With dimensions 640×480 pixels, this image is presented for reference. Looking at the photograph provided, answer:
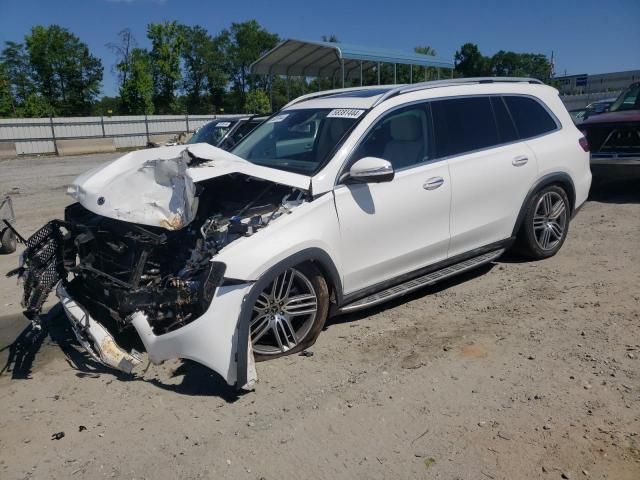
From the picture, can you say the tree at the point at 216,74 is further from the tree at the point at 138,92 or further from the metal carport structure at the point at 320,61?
the metal carport structure at the point at 320,61

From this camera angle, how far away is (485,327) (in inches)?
173

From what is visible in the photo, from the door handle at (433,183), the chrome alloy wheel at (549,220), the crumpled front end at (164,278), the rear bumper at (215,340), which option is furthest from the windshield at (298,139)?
the chrome alloy wheel at (549,220)

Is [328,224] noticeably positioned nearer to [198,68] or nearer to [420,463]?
[420,463]

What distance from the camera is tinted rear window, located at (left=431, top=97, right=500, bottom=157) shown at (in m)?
4.81

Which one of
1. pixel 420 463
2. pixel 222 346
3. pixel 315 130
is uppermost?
pixel 315 130

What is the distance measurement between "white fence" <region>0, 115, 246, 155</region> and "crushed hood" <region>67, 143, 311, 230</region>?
24.7m

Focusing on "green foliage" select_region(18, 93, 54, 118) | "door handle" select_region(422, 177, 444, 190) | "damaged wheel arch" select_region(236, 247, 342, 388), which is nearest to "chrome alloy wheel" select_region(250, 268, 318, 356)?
"damaged wheel arch" select_region(236, 247, 342, 388)

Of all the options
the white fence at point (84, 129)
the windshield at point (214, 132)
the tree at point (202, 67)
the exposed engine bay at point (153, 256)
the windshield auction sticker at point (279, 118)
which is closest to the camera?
the exposed engine bay at point (153, 256)

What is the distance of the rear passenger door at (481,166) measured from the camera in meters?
4.81

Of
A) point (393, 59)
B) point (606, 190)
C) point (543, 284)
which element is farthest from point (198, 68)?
point (543, 284)

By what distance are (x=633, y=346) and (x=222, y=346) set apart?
2991mm

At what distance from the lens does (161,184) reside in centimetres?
395

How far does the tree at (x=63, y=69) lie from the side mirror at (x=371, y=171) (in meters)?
54.2

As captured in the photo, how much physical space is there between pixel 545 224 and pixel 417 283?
2087 mm
